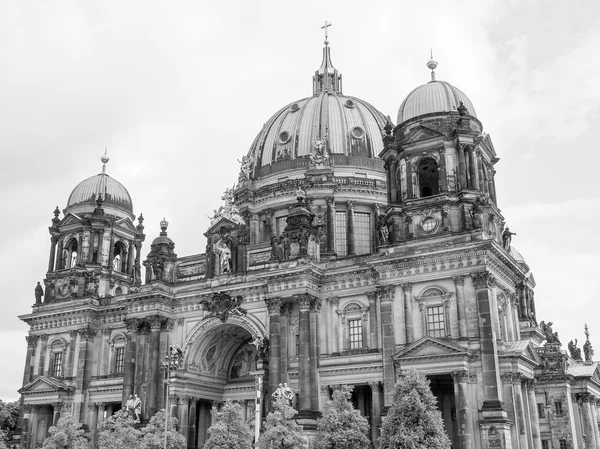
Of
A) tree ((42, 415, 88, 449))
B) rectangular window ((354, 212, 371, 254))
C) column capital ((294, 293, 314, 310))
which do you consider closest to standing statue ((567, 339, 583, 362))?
rectangular window ((354, 212, 371, 254))

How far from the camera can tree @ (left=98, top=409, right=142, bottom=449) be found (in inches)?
2047

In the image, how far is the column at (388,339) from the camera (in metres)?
48.7

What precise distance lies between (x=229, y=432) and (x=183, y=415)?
9562 mm

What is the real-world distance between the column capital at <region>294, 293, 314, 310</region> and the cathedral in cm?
10

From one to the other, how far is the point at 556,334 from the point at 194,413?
3862 centimetres

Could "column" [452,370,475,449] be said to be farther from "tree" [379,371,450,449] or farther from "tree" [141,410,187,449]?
"tree" [141,410,187,449]

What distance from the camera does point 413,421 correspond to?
41219 millimetres

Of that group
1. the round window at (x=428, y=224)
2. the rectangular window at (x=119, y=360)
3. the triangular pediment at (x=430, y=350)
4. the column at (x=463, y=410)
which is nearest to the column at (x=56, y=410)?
the rectangular window at (x=119, y=360)

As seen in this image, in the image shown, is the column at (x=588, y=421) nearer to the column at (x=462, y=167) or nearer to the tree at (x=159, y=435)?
the column at (x=462, y=167)

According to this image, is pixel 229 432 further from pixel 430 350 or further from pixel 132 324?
pixel 132 324

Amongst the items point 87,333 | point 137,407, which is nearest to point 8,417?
point 87,333

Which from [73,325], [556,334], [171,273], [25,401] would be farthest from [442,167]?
[25,401]

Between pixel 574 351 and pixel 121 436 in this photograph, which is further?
→ pixel 574 351

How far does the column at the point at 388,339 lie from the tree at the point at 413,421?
5915mm
